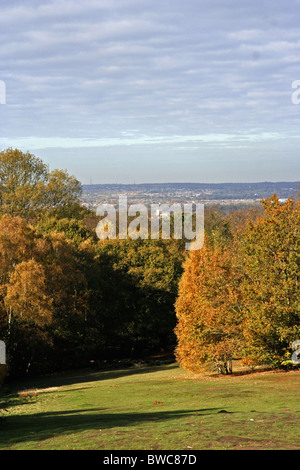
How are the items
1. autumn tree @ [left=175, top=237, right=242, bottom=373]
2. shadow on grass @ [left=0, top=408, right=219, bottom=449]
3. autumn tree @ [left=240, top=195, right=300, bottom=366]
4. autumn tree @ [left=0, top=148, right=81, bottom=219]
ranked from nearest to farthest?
shadow on grass @ [left=0, top=408, right=219, bottom=449], autumn tree @ [left=240, top=195, right=300, bottom=366], autumn tree @ [left=175, top=237, right=242, bottom=373], autumn tree @ [left=0, top=148, right=81, bottom=219]

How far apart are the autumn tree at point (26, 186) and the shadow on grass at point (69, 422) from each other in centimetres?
5237

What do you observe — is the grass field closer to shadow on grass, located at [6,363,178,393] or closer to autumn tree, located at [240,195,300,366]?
autumn tree, located at [240,195,300,366]

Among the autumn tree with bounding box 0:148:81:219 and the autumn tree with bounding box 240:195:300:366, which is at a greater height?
the autumn tree with bounding box 0:148:81:219

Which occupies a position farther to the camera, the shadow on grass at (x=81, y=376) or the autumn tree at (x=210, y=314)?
the shadow on grass at (x=81, y=376)

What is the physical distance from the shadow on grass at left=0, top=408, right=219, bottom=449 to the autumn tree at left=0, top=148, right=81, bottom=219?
52374 mm

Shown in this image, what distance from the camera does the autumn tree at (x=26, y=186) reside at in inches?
2891

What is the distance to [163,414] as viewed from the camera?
20562 mm

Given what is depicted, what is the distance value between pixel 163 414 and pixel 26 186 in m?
58.8

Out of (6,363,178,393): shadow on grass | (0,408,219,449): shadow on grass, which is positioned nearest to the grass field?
(0,408,219,449): shadow on grass

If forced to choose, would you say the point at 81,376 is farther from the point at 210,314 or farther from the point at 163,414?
the point at 163,414

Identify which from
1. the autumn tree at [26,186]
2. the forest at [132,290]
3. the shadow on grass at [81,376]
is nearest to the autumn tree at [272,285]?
the forest at [132,290]

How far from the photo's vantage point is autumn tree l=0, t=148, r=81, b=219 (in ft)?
241

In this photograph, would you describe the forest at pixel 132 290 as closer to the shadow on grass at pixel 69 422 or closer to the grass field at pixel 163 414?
the grass field at pixel 163 414
